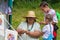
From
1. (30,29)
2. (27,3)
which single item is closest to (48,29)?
(30,29)

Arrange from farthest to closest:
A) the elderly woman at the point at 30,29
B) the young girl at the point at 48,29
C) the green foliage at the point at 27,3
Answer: the green foliage at the point at 27,3
the young girl at the point at 48,29
the elderly woman at the point at 30,29

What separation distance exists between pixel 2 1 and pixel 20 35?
1.35 metres

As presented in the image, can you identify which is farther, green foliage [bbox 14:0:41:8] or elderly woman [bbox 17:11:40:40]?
green foliage [bbox 14:0:41:8]

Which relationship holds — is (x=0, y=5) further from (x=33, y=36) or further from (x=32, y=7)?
(x=32, y=7)

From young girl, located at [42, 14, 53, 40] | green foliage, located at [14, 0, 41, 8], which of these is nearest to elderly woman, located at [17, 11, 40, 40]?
young girl, located at [42, 14, 53, 40]

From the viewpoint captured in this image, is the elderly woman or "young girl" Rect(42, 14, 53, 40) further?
"young girl" Rect(42, 14, 53, 40)

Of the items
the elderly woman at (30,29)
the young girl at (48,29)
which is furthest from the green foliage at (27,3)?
the elderly woman at (30,29)

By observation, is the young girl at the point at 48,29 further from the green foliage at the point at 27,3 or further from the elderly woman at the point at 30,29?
the green foliage at the point at 27,3

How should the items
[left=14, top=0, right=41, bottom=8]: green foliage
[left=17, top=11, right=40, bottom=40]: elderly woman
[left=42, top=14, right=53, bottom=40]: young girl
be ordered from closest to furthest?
[left=17, top=11, right=40, bottom=40]: elderly woman < [left=42, top=14, right=53, bottom=40]: young girl < [left=14, top=0, right=41, bottom=8]: green foliage

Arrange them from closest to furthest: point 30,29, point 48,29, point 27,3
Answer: point 30,29 → point 48,29 → point 27,3

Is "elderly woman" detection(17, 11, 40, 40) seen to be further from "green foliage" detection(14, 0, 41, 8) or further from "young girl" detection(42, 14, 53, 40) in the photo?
"green foliage" detection(14, 0, 41, 8)

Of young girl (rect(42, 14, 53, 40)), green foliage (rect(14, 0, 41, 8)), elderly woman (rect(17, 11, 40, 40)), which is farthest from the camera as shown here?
green foliage (rect(14, 0, 41, 8))

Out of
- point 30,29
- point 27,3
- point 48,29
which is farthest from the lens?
point 27,3

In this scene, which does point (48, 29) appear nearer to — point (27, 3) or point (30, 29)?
point (30, 29)
